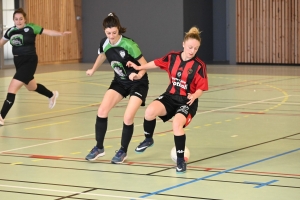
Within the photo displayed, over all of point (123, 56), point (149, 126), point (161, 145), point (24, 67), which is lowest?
point (161, 145)

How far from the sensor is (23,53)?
10492 millimetres

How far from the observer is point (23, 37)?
34.0ft

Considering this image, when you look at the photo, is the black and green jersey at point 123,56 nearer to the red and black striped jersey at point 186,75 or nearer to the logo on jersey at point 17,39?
the red and black striped jersey at point 186,75

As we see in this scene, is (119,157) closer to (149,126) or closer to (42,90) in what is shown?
(149,126)

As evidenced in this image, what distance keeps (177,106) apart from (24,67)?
4.23 metres

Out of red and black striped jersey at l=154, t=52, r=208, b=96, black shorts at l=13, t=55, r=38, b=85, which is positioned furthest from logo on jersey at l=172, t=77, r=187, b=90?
black shorts at l=13, t=55, r=38, b=85

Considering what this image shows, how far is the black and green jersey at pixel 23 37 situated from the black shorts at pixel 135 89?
3345 mm

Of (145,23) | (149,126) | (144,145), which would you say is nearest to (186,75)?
(149,126)

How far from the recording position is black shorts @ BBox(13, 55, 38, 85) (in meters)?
10.5

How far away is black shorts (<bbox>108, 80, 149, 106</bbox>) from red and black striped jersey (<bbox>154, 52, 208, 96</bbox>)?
353 millimetres

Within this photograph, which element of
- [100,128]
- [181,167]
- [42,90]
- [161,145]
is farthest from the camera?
[42,90]

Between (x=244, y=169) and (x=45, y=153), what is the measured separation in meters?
2.33

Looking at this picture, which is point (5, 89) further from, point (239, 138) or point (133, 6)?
point (133, 6)

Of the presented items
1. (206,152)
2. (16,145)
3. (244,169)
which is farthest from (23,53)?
(244,169)
